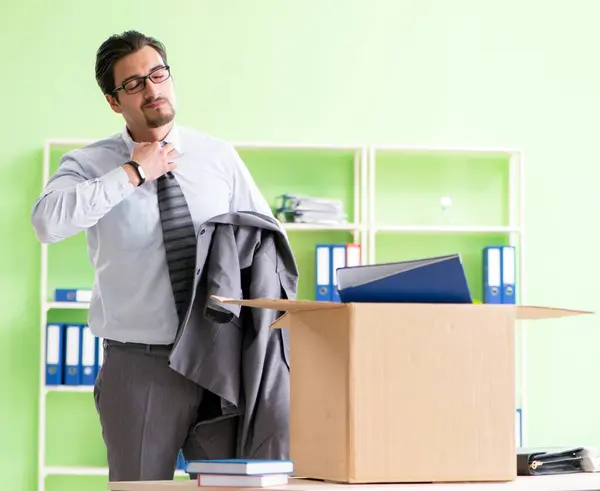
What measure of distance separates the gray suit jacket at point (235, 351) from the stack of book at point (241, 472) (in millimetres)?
673

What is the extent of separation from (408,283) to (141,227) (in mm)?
954

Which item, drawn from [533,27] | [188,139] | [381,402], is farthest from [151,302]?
[533,27]

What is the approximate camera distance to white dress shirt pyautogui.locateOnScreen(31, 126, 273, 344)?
228 centimetres

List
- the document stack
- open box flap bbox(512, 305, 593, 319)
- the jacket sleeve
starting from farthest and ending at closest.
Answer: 1. the document stack
2. the jacket sleeve
3. open box flap bbox(512, 305, 593, 319)

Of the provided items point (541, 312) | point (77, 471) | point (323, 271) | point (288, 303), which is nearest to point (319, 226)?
point (323, 271)

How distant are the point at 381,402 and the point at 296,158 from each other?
3.11 meters

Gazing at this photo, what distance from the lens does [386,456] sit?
5.06 feet

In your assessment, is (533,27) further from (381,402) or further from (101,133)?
(381,402)

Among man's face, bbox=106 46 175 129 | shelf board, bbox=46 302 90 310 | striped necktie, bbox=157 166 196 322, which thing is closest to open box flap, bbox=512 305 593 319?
striped necktie, bbox=157 166 196 322

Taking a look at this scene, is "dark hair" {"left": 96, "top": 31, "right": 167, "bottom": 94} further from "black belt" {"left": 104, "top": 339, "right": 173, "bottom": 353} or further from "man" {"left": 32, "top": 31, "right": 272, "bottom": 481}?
"black belt" {"left": 104, "top": 339, "right": 173, "bottom": 353}

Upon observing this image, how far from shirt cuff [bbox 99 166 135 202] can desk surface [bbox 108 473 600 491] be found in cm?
78

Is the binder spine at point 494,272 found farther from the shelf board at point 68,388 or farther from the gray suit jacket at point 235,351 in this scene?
the gray suit jacket at point 235,351

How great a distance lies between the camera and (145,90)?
7.90 feet

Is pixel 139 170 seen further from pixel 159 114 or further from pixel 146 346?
pixel 146 346
